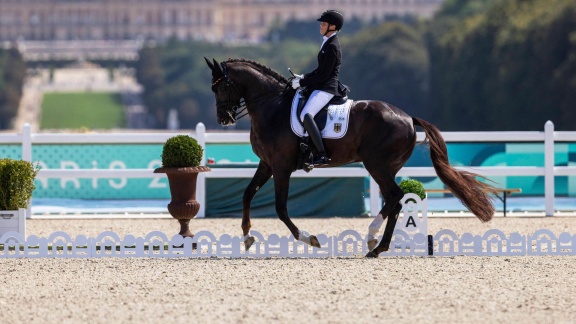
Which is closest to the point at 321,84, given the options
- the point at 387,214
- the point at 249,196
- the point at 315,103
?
the point at 315,103

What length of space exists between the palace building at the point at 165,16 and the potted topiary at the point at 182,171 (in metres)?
146

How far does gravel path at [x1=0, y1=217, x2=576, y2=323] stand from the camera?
32.4ft

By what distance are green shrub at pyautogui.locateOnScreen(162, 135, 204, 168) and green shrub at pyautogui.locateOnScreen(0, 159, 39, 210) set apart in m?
1.35

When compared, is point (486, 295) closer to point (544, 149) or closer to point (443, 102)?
Result: point (544, 149)

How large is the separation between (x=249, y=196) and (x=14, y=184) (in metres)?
2.34

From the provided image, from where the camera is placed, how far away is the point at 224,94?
13.4 metres

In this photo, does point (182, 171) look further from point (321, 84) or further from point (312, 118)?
point (321, 84)

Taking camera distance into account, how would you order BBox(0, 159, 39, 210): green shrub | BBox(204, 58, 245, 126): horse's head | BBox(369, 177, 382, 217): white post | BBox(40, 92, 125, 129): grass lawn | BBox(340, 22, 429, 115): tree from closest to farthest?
BBox(204, 58, 245, 126): horse's head
BBox(0, 159, 39, 210): green shrub
BBox(369, 177, 382, 217): white post
BBox(340, 22, 429, 115): tree
BBox(40, 92, 125, 129): grass lawn

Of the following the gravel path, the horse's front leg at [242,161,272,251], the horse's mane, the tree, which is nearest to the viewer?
the gravel path

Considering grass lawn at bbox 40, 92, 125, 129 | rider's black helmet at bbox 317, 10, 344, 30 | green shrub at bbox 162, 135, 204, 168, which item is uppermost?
grass lawn at bbox 40, 92, 125, 129

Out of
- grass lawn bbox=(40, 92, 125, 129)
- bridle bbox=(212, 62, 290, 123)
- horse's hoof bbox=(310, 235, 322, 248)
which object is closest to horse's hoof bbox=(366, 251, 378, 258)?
horse's hoof bbox=(310, 235, 322, 248)

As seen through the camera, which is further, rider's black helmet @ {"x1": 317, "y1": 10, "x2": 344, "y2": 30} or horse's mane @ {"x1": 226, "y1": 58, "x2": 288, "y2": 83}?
horse's mane @ {"x1": 226, "y1": 58, "x2": 288, "y2": 83}

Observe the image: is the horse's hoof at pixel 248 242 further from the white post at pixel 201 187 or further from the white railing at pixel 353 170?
the white post at pixel 201 187

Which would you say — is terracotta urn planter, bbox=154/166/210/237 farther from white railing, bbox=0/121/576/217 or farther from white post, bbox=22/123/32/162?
white post, bbox=22/123/32/162
